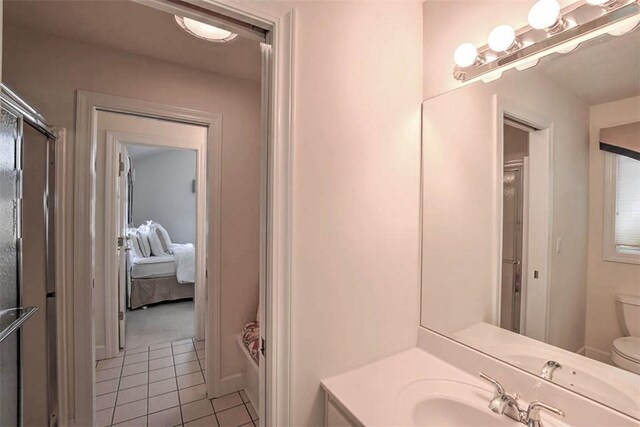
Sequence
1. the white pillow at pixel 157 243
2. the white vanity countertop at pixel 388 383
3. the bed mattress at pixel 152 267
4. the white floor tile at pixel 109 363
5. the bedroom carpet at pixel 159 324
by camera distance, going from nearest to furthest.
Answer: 1. the white vanity countertop at pixel 388 383
2. the white floor tile at pixel 109 363
3. the bedroom carpet at pixel 159 324
4. the bed mattress at pixel 152 267
5. the white pillow at pixel 157 243

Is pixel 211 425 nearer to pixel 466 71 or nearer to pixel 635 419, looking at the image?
pixel 635 419

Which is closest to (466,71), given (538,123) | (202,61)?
(538,123)

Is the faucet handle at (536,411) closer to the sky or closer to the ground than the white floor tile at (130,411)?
closer to the sky

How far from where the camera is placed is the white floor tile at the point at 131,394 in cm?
202

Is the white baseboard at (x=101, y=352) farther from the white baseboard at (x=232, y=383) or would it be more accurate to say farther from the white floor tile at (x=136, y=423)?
the white baseboard at (x=232, y=383)

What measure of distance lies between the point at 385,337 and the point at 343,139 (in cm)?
85

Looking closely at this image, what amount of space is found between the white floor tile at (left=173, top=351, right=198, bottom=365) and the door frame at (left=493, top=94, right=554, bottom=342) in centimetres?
257

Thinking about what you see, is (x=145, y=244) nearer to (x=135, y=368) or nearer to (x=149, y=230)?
(x=149, y=230)

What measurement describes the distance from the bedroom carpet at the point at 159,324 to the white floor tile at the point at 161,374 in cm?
57

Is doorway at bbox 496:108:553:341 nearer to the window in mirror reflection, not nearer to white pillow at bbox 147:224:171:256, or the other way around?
the window in mirror reflection

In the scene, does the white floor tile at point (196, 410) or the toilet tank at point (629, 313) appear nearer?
the toilet tank at point (629, 313)

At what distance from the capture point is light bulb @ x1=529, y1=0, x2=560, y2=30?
0.87 metres

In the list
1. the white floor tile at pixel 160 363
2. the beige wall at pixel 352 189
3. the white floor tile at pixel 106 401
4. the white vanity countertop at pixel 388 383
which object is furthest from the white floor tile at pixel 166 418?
the white vanity countertop at pixel 388 383

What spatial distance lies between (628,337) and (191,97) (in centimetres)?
242
